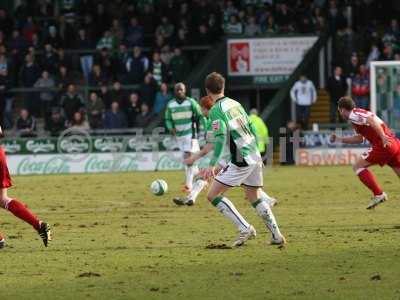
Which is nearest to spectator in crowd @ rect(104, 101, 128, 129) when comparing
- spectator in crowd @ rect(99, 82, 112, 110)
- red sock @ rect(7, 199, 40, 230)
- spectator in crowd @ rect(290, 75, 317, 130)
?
spectator in crowd @ rect(99, 82, 112, 110)

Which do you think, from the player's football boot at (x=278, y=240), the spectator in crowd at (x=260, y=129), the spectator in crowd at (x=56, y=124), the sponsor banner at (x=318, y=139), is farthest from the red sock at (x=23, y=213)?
the sponsor banner at (x=318, y=139)

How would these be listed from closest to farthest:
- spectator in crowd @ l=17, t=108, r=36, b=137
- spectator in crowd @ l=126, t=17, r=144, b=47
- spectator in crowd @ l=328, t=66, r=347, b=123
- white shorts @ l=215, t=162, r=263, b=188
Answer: white shorts @ l=215, t=162, r=263, b=188, spectator in crowd @ l=17, t=108, r=36, b=137, spectator in crowd @ l=328, t=66, r=347, b=123, spectator in crowd @ l=126, t=17, r=144, b=47

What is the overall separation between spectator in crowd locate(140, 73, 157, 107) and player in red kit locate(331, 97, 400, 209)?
15763 millimetres

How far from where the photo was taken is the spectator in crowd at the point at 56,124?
32.4 m

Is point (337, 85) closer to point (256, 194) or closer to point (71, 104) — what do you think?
point (71, 104)


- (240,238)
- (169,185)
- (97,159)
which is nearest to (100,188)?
(169,185)

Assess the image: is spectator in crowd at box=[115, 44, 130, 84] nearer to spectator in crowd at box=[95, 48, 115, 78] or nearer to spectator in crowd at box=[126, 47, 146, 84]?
spectator in crowd at box=[95, 48, 115, 78]

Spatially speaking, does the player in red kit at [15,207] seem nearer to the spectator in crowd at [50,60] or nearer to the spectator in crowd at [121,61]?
the spectator in crowd at [121,61]

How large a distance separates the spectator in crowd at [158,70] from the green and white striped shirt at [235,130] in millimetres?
20027

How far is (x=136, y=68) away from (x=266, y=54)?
4185mm

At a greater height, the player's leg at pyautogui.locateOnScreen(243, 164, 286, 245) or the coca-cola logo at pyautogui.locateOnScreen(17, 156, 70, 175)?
the player's leg at pyautogui.locateOnScreen(243, 164, 286, 245)

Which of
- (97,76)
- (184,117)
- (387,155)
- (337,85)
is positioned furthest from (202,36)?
(387,155)

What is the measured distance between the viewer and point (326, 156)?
107 ft

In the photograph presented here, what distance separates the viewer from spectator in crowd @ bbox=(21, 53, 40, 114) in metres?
33.8
